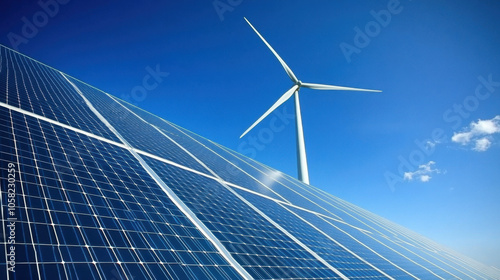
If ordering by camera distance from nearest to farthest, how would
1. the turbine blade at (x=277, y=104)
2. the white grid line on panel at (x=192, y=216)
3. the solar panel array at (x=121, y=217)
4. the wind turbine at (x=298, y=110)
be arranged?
the solar panel array at (x=121, y=217)
the white grid line on panel at (x=192, y=216)
the wind turbine at (x=298, y=110)
the turbine blade at (x=277, y=104)

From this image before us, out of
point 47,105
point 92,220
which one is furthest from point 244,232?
point 47,105

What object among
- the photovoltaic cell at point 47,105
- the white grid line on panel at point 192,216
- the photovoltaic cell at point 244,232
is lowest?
the photovoltaic cell at point 47,105

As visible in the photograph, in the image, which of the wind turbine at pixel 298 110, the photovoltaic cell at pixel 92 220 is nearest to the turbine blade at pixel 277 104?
the wind turbine at pixel 298 110

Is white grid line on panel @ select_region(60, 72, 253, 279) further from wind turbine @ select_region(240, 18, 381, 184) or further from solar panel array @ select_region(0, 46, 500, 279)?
wind turbine @ select_region(240, 18, 381, 184)

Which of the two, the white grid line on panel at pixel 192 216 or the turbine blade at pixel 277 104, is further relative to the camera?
the turbine blade at pixel 277 104

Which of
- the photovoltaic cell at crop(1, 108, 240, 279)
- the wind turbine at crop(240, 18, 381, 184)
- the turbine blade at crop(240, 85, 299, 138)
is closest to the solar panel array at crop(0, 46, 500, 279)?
the photovoltaic cell at crop(1, 108, 240, 279)

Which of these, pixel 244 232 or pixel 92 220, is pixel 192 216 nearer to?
pixel 244 232

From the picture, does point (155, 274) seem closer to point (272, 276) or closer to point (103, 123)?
point (272, 276)

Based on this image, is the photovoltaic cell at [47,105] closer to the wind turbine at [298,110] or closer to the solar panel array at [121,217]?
the solar panel array at [121,217]
